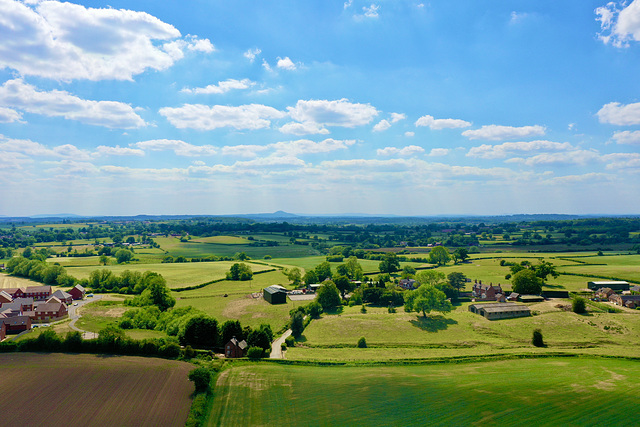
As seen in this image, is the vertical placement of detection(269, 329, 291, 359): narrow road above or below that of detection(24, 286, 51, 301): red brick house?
below

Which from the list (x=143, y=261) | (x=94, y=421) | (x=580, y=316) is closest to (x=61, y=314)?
(x=94, y=421)

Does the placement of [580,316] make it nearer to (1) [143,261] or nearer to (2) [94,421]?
(2) [94,421]

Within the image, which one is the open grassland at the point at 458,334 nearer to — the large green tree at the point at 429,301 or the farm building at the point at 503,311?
the large green tree at the point at 429,301

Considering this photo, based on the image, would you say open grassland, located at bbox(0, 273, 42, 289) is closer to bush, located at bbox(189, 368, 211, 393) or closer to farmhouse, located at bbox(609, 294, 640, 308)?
bush, located at bbox(189, 368, 211, 393)

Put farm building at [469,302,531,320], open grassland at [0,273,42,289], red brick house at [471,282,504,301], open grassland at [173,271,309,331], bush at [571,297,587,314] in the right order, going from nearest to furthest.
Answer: bush at [571,297,587,314], farm building at [469,302,531,320], open grassland at [173,271,309,331], red brick house at [471,282,504,301], open grassland at [0,273,42,289]

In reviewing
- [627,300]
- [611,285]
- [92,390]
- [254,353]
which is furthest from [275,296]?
[611,285]

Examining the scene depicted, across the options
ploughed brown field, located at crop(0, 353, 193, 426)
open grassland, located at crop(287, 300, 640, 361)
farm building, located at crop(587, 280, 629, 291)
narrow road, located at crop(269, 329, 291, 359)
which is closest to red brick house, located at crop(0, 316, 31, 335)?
ploughed brown field, located at crop(0, 353, 193, 426)
